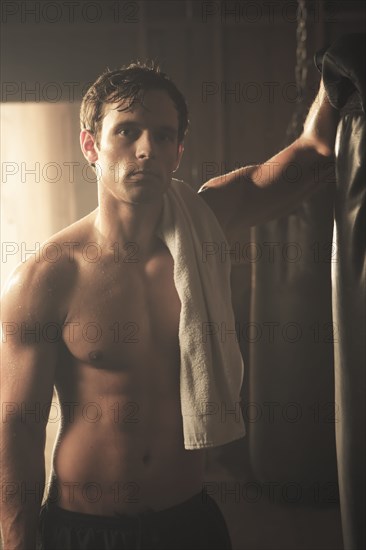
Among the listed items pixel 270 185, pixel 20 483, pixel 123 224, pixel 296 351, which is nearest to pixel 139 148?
pixel 123 224

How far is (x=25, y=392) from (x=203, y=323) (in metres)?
0.32

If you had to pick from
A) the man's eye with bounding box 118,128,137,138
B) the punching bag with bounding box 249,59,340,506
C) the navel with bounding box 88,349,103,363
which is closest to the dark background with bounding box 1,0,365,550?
the punching bag with bounding box 249,59,340,506

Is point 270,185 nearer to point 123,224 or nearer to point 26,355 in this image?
point 123,224

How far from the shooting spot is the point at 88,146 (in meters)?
0.98

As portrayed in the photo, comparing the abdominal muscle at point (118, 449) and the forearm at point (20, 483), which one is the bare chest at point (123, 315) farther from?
the forearm at point (20, 483)

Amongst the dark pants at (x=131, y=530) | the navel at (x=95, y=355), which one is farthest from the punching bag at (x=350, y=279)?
the navel at (x=95, y=355)

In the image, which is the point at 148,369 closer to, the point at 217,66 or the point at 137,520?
the point at 137,520

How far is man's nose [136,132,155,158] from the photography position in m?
0.95

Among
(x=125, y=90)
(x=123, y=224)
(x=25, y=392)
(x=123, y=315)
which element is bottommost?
(x=25, y=392)

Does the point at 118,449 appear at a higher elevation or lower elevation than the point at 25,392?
lower

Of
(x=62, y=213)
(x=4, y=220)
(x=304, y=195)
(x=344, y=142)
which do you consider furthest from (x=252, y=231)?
(x=4, y=220)

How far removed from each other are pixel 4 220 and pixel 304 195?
0.54 meters

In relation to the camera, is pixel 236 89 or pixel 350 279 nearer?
pixel 350 279

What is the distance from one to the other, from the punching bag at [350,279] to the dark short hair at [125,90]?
0.84 feet
